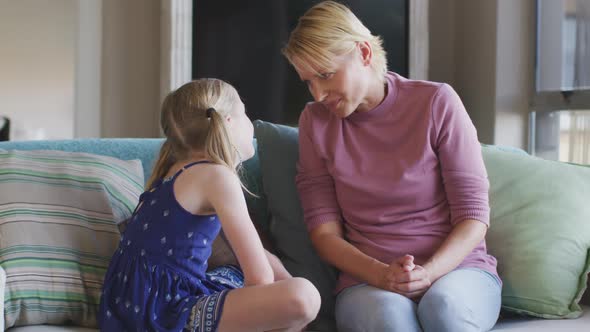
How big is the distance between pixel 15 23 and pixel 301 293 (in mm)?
2984

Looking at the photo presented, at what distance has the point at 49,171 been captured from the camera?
155cm

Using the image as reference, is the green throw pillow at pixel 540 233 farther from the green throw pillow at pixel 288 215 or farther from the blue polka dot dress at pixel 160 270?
the blue polka dot dress at pixel 160 270

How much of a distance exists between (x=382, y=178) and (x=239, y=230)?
39cm

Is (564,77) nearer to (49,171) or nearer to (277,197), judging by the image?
(277,197)

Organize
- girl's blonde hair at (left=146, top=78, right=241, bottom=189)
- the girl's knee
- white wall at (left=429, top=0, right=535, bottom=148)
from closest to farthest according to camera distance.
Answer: the girl's knee → girl's blonde hair at (left=146, top=78, right=241, bottom=189) → white wall at (left=429, top=0, right=535, bottom=148)

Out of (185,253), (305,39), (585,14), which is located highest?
(585,14)

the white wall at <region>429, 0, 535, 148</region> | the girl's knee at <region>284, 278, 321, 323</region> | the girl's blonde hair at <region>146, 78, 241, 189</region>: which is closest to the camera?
the girl's knee at <region>284, 278, 321, 323</region>

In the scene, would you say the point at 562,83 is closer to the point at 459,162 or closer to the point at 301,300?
the point at 459,162

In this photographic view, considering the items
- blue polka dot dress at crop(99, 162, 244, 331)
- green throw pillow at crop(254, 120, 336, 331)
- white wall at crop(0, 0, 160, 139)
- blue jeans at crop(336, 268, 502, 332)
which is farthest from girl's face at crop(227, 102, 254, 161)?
white wall at crop(0, 0, 160, 139)

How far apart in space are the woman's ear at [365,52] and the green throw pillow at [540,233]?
385mm

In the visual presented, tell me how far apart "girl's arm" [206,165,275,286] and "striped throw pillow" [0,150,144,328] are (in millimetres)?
312

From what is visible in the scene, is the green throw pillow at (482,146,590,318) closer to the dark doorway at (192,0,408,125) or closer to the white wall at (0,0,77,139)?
the dark doorway at (192,0,408,125)

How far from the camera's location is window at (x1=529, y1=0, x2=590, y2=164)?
333 cm

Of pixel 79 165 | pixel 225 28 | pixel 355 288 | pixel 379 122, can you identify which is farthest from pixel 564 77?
pixel 79 165
